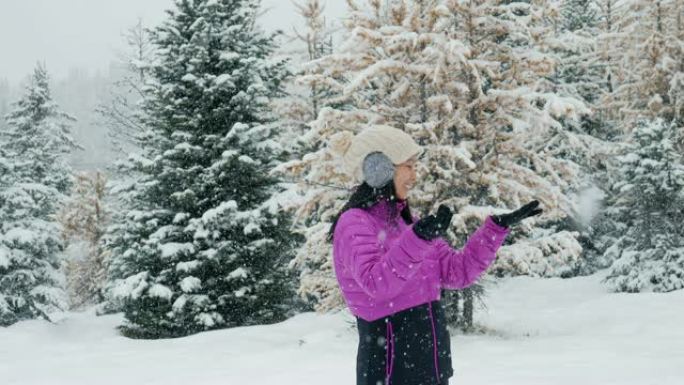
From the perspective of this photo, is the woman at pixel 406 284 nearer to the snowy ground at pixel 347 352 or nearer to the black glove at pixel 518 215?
the black glove at pixel 518 215

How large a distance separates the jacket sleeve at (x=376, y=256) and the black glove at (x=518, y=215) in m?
0.34

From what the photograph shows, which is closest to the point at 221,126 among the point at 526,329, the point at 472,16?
the point at 472,16

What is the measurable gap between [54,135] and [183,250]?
1100 cm

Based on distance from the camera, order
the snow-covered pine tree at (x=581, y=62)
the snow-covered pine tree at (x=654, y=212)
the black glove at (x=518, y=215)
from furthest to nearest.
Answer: the snow-covered pine tree at (x=581, y=62) → the snow-covered pine tree at (x=654, y=212) → the black glove at (x=518, y=215)

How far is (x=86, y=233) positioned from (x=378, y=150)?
34.1m

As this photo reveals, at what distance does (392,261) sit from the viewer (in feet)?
6.01

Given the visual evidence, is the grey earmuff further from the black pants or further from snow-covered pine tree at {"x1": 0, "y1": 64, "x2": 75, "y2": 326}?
snow-covered pine tree at {"x1": 0, "y1": 64, "x2": 75, "y2": 326}

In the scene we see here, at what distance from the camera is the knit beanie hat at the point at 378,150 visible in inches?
85.4

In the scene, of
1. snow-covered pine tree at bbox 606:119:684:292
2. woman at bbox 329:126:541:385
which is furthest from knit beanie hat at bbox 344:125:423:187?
snow-covered pine tree at bbox 606:119:684:292

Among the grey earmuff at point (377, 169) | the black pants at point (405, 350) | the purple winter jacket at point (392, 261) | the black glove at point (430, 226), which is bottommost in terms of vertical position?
the black pants at point (405, 350)

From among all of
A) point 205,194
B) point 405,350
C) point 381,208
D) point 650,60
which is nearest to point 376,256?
point 381,208

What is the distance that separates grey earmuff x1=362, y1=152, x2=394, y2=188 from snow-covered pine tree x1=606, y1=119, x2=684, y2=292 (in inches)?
544

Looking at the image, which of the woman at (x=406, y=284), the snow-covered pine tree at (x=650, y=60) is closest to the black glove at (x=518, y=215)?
the woman at (x=406, y=284)

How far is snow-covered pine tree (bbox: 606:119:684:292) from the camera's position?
14.2 m
